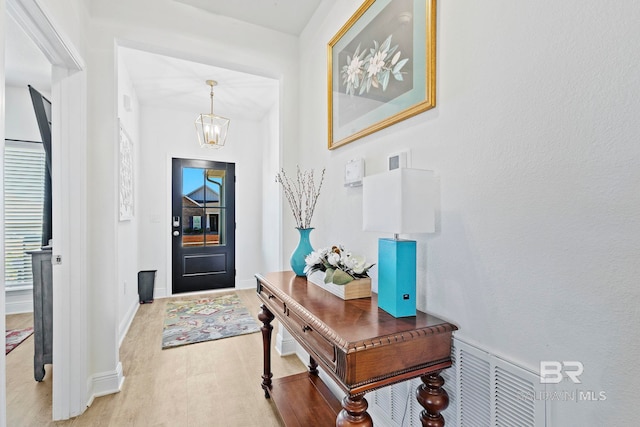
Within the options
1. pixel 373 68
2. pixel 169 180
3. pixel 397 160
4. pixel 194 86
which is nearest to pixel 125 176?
pixel 169 180

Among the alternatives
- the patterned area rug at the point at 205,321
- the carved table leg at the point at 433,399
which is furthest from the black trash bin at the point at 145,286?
the carved table leg at the point at 433,399

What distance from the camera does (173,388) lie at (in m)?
2.03

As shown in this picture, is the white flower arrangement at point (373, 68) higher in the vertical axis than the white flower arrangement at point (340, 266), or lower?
higher

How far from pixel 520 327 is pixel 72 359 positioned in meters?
2.36

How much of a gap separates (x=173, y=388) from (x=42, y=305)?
1.04 meters

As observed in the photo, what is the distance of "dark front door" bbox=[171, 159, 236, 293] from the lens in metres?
4.34

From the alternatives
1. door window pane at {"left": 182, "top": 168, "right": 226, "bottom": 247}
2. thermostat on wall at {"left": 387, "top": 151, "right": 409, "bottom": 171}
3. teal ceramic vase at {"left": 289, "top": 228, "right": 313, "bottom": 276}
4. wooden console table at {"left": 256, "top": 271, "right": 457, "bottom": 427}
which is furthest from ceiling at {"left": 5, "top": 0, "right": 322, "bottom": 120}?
wooden console table at {"left": 256, "top": 271, "right": 457, "bottom": 427}

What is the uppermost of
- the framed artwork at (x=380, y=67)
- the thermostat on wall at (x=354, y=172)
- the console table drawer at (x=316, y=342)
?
the framed artwork at (x=380, y=67)

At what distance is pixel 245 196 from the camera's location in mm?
4711

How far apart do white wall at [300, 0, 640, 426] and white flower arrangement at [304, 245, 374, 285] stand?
274 mm

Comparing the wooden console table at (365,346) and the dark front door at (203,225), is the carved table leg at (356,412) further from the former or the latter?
the dark front door at (203,225)

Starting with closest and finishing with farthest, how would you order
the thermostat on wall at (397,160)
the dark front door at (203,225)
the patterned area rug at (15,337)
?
the thermostat on wall at (397,160)
the patterned area rug at (15,337)
the dark front door at (203,225)

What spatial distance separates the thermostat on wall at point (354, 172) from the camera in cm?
163

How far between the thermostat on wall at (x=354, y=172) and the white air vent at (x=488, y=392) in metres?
0.92
